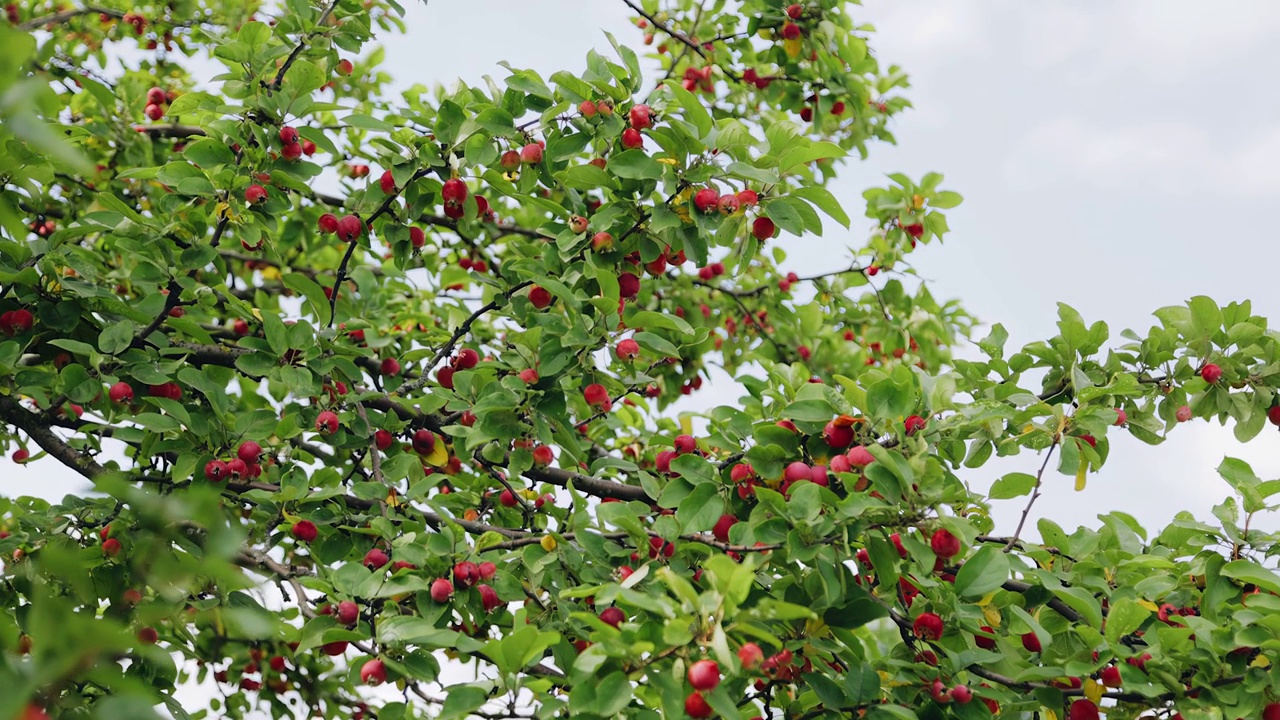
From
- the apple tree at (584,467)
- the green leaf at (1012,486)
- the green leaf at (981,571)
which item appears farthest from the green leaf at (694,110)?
the green leaf at (981,571)

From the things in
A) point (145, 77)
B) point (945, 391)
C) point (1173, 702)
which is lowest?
point (1173, 702)

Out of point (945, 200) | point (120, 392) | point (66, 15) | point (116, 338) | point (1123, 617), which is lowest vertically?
point (1123, 617)

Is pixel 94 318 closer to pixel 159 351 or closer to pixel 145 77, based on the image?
pixel 159 351

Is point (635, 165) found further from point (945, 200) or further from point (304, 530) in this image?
point (945, 200)

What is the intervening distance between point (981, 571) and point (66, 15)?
4.93m

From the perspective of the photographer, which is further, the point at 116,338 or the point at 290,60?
the point at 290,60

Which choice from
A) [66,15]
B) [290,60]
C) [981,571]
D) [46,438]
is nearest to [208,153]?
Result: [290,60]

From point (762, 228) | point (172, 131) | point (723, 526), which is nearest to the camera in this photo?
point (723, 526)

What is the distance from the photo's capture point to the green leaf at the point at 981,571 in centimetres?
223

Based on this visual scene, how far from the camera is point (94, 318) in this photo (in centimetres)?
311

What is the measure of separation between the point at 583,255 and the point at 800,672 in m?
1.28

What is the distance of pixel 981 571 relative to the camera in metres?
2.24

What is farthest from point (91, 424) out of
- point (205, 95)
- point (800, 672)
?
point (800, 672)

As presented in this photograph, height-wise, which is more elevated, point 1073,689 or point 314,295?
point 314,295
